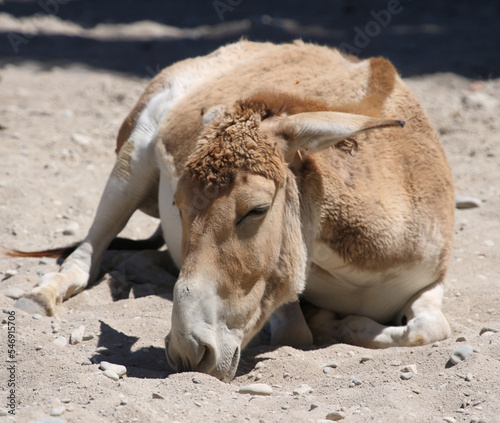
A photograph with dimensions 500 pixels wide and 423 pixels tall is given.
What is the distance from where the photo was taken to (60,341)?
3.39 metres

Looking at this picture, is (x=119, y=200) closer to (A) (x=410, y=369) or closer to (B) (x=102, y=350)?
(B) (x=102, y=350)

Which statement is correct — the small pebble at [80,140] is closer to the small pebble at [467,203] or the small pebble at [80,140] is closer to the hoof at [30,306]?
the hoof at [30,306]

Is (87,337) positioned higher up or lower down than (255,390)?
lower down

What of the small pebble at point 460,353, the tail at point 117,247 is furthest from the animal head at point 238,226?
the tail at point 117,247

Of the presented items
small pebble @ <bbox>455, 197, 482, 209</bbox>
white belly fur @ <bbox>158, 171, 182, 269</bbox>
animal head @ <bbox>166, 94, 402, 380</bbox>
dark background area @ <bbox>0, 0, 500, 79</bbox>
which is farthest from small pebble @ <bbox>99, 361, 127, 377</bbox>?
dark background area @ <bbox>0, 0, 500, 79</bbox>

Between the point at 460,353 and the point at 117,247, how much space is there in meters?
2.87

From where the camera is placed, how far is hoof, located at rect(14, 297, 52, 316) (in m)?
3.92

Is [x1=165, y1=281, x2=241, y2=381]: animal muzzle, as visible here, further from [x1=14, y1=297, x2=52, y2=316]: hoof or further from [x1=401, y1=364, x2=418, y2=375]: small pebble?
[x1=14, y1=297, x2=52, y2=316]: hoof

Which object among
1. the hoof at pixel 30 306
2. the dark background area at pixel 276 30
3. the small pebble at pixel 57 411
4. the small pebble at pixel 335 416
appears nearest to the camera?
the small pebble at pixel 57 411

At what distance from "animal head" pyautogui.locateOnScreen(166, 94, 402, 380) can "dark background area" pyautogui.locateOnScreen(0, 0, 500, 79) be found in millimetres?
6876

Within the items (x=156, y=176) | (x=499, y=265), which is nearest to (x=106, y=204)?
(x=156, y=176)

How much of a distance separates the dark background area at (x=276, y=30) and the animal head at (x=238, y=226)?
22.6ft

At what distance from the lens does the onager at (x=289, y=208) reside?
3010 mm

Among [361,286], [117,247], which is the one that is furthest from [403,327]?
[117,247]
